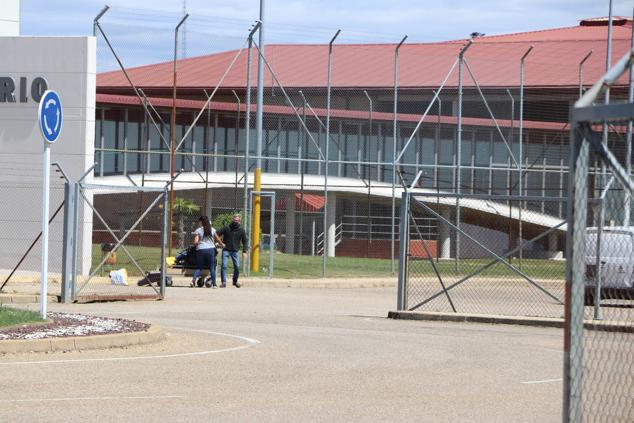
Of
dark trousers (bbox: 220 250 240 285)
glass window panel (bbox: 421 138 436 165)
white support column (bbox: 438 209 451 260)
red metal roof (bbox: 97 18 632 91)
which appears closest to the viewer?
dark trousers (bbox: 220 250 240 285)

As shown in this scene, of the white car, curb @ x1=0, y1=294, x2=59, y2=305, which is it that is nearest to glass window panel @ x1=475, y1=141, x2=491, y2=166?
the white car

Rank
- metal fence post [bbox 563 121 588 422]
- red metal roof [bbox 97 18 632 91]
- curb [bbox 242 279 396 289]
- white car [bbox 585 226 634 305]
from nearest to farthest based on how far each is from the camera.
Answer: metal fence post [bbox 563 121 588 422], white car [bbox 585 226 634 305], curb [bbox 242 279 396 289], red metal roof [bbox 97 18 632 91]

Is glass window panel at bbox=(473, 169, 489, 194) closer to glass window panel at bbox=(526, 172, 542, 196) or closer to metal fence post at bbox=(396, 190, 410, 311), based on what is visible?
glass window panel at bbox=(526, 172, 542, 196)

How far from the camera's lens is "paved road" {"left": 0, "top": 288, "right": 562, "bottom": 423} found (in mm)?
9148

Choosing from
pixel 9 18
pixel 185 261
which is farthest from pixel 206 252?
pixel 9 18

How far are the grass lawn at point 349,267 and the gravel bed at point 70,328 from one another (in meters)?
12.5

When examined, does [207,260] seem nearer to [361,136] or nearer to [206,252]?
[206,252]

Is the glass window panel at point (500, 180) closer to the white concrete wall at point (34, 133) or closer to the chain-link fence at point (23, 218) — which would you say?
the white concrete wall at point (34, 133)

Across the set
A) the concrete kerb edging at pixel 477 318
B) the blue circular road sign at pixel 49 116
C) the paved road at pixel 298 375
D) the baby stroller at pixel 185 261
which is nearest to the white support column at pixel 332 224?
the baby stroller at pixel 185 261

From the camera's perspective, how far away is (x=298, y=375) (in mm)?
11367

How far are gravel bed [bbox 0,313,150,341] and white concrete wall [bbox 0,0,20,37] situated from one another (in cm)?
1760

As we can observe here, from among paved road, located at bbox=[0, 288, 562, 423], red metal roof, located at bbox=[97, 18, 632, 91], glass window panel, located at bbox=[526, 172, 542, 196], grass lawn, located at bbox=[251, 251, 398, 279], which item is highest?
red metal roof, located at bbox=[97, 18, 632, 91]

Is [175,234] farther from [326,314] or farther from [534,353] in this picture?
[534,353]

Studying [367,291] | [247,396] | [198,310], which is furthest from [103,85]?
[247,396]
